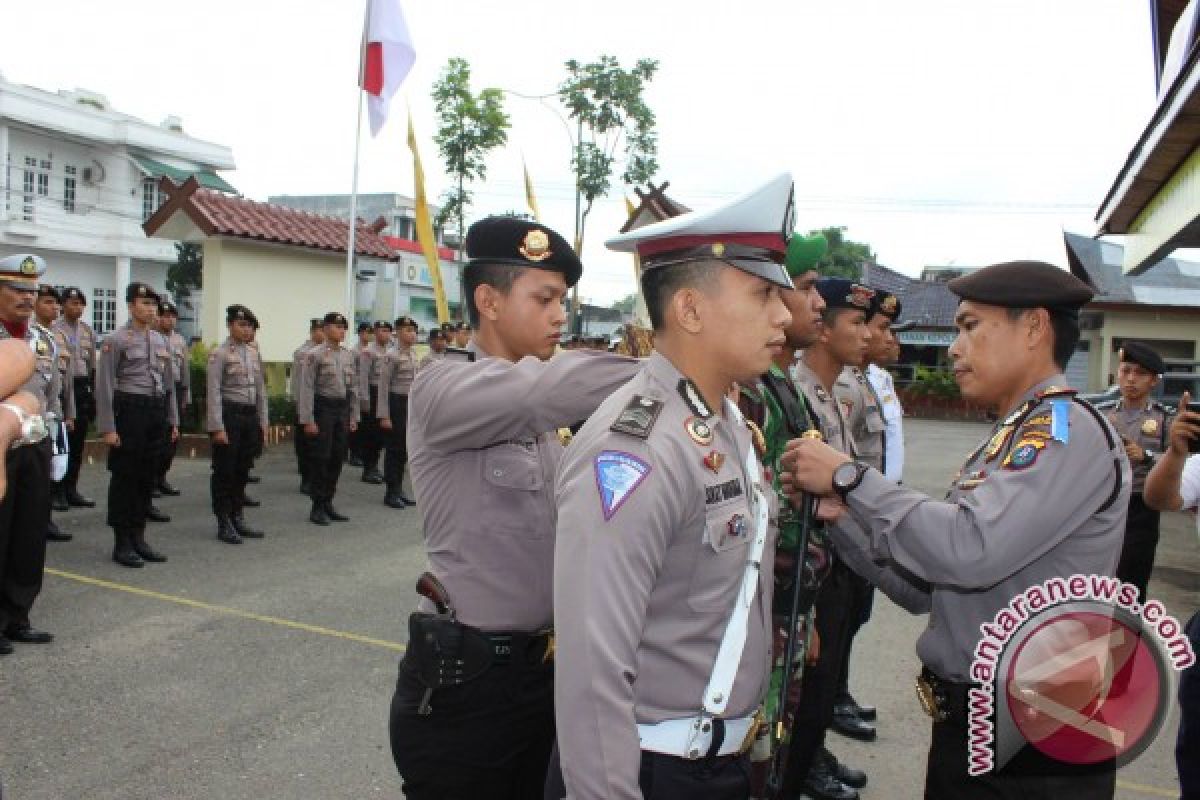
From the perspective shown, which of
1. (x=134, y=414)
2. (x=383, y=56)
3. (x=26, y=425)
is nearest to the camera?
(x=26, y=425)

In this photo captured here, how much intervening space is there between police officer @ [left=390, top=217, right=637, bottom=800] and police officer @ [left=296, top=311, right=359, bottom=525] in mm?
6756

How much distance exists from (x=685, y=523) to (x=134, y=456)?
21.6ft

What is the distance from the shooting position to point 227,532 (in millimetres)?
7547

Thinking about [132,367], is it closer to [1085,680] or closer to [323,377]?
[323,377]

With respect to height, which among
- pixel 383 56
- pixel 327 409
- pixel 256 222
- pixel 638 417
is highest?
pixel 383 56

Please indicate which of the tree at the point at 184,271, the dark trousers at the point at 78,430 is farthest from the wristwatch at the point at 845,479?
the tree at the point at 184,271

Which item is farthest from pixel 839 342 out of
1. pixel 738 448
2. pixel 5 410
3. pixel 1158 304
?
pixel 1158 304

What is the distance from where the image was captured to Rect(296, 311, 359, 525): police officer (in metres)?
8.70

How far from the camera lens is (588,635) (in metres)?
1.44

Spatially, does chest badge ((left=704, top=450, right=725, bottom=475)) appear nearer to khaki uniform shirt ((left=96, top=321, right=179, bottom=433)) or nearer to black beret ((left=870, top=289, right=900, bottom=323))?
black beret ((left=870, top=289, right=900, bottom=323))

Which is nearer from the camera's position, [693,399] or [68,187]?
[693,399]

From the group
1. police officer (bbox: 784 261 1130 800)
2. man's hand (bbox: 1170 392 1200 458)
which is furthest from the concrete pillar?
police officer (bbox: 784 261 1130 800)

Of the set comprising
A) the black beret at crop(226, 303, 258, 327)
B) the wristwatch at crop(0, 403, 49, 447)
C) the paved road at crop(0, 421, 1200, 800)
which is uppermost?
the black beret at crop(226, 303, 258, 327)

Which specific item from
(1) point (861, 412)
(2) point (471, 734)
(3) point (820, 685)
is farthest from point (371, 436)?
(2) point (471, 734)
